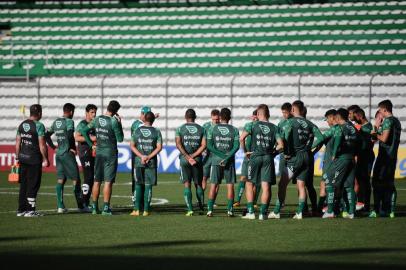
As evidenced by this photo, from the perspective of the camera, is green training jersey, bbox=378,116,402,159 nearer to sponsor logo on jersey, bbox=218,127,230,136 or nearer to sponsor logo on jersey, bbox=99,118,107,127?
sponsor logo on jersey, bbox=218,127,230,136

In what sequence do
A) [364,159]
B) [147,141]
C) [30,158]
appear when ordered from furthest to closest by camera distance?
[364,159] → [147,141] → [30,158]

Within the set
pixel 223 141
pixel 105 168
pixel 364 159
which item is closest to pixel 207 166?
pixel 223 141

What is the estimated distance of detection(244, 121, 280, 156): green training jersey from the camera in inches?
639

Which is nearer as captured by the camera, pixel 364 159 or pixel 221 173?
pixel 221 173

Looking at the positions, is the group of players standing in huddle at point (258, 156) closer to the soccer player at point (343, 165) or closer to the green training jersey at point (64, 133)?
the soccer player at point (343, 165)

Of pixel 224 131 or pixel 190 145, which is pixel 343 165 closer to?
Result: pixel 224 131

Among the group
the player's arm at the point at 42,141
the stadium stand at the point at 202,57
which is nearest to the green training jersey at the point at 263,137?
the player's arm at the point at 42,141

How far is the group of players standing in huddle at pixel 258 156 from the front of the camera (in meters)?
16.5

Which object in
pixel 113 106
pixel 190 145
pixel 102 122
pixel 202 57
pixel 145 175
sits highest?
pixel 202 57

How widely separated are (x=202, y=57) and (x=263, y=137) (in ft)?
68.5

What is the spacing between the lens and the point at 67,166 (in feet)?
60.1

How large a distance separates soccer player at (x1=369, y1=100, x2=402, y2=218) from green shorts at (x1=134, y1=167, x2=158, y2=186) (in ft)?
13.6

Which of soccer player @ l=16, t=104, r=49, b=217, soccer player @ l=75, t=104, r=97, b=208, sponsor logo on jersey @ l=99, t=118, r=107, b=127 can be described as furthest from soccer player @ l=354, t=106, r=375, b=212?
soccer player @ l=16, t=104, r=49, b=217

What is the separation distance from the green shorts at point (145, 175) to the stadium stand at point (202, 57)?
15.9 meters
